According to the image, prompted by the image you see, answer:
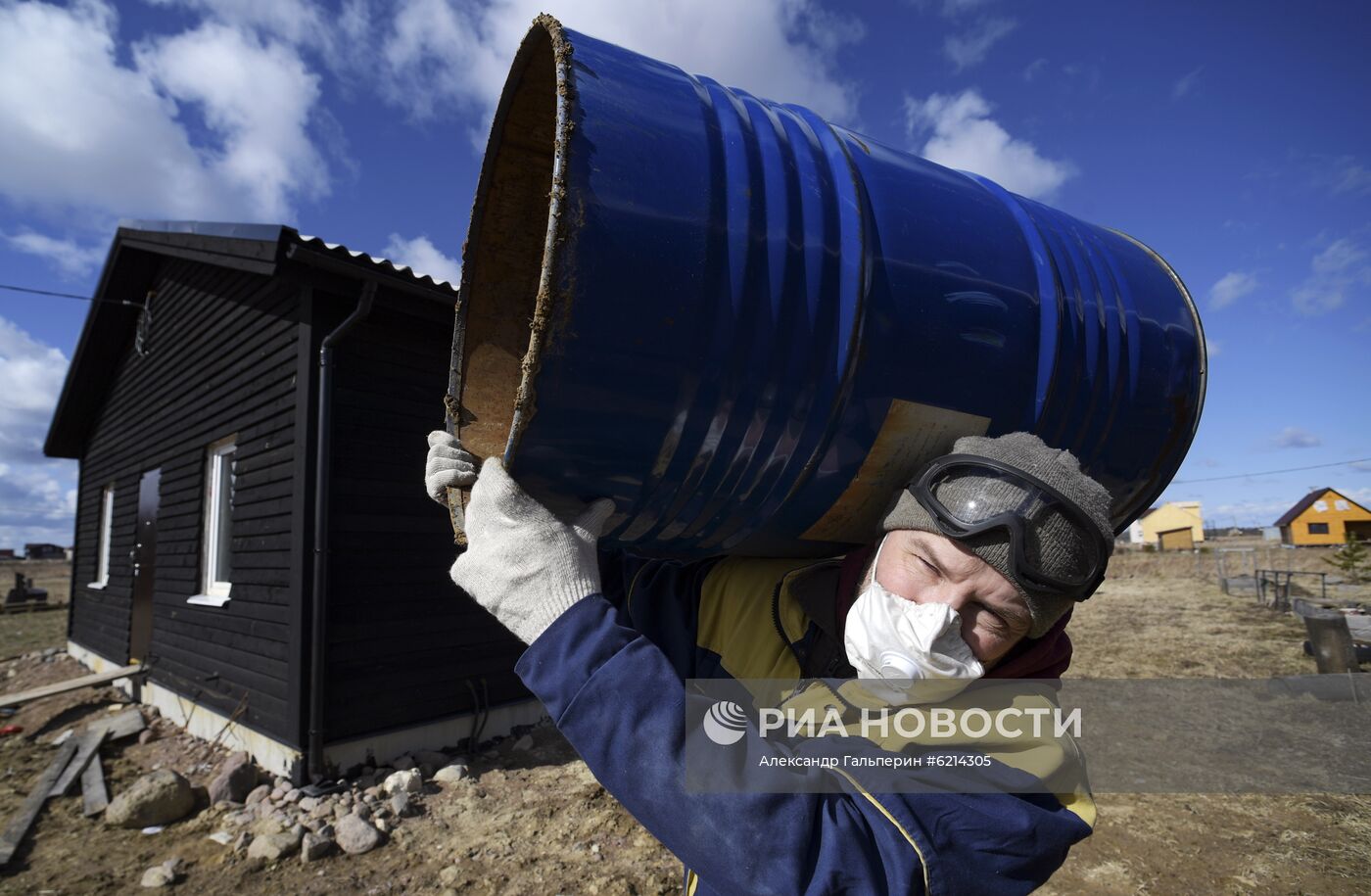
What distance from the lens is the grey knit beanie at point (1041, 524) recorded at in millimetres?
1169

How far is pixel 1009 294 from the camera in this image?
4.37 ft

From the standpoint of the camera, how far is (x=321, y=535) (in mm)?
5082

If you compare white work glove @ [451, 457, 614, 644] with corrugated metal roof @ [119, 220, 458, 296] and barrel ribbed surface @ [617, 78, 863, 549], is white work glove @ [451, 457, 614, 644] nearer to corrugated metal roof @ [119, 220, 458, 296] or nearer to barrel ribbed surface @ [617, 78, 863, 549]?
barrel ribbed surface @ [617, 78, 863, 549]

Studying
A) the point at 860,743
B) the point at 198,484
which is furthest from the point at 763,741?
the point at 198,484

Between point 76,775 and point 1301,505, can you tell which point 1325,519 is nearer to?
point 1301,505

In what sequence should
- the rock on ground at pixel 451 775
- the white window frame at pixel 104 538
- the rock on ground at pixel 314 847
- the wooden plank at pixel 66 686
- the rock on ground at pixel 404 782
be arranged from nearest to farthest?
the rock on ground at pixel 314 847 → the rock on ground at pixel 404 782 → the rock on ground at pixel 451 775 → the wooden plank at pixel 66 686 → the white window frame at pixel 104 538

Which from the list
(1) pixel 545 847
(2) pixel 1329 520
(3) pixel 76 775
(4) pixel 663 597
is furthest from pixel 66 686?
(2) pixel 1329 520

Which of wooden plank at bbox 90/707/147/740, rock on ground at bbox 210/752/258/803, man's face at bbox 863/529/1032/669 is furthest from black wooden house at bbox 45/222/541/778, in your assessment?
man's face at bbox 863/529/1032/669

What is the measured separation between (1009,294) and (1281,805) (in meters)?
5.59

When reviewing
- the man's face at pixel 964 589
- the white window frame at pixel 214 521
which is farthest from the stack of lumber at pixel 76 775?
the man's face at pixel 964 589

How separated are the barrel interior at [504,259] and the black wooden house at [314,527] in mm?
4133

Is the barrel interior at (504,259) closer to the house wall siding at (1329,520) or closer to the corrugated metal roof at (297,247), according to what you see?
the corrugated metal roof at (297,247)

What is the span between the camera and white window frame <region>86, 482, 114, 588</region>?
1030 cm

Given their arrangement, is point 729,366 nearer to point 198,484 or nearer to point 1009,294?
point 1009,294
